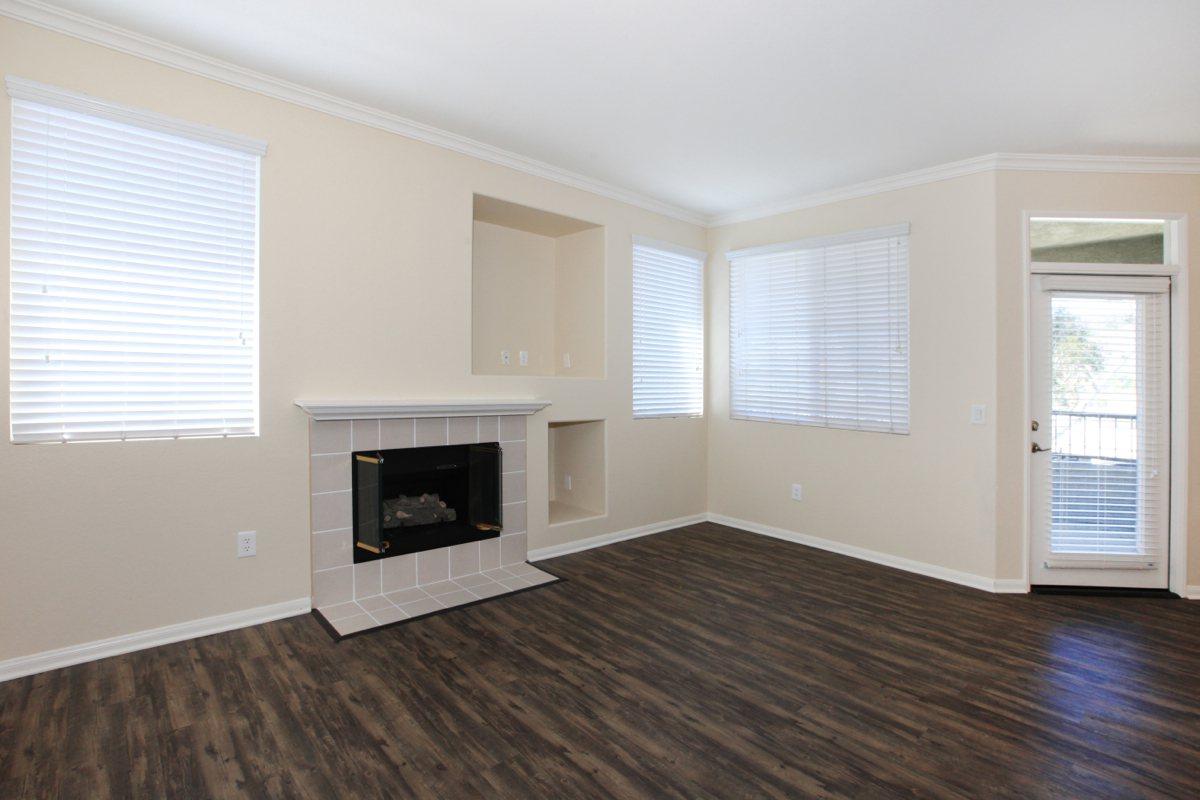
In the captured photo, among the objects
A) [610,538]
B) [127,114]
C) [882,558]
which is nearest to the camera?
[127,114]

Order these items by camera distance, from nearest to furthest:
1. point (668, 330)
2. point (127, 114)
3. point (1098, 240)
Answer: point (127, 114)
point (1098, 240)
point (668, 330)

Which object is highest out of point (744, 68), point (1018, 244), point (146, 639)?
point (744, 68)

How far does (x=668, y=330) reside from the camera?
17.0 ft

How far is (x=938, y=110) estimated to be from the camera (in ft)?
10.5

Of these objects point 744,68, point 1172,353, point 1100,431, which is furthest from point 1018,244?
point 744,68

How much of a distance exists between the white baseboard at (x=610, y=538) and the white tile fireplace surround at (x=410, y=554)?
20cm

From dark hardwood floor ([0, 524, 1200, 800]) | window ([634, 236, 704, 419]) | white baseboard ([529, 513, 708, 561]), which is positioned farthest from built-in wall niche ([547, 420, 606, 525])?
dark hardwood floor ([0, 524, 1200, 800])

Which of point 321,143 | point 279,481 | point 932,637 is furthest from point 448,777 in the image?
point 321,143

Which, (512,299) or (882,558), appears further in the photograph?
(512,299)

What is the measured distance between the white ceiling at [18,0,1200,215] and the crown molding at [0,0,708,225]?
57 mm

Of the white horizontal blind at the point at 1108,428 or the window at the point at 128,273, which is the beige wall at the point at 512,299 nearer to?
the window at the point at 128,273

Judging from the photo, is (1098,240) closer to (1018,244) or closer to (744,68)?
(1018,244)

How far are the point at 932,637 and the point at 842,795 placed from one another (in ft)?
4.95

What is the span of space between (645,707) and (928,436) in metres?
2.85
